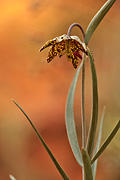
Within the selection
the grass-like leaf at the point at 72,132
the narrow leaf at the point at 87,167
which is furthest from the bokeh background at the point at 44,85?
the narrow leaf at the point at 87,167

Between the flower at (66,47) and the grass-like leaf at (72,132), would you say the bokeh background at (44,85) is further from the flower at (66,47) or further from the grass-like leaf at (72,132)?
the flower at (66,47)

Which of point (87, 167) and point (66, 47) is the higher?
point (66, 47)

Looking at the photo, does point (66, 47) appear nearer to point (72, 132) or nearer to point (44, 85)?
point (72, 132)

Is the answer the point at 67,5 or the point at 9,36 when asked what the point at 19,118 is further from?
the point at 67,5

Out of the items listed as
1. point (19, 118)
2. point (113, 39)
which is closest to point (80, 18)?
point (113, 39)

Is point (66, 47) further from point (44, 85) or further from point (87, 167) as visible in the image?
point (44, 85)

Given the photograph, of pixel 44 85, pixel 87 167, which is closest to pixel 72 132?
pixel 87 167

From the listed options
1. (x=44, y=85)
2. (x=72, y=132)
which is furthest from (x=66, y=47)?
(x=44, y=85)

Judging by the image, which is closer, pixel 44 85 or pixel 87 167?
pixel 87 167

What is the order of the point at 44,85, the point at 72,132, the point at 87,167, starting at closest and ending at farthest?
1. the point at 87,167
2. the point at 72,132
3. the point at 44,85

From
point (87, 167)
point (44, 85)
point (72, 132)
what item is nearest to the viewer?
point (87, 167)
